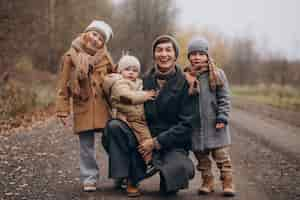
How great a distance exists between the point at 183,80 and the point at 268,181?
208 cm

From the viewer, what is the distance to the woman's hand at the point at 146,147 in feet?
16.4

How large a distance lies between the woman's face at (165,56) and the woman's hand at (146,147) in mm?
865

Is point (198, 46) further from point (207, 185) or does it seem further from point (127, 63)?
point (207, 185)

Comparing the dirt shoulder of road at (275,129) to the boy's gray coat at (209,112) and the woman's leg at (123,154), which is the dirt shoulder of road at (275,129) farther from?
the woman's leg at (123,154)

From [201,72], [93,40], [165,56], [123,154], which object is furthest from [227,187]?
[93,40]

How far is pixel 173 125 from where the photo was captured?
Result: 515 centimetres

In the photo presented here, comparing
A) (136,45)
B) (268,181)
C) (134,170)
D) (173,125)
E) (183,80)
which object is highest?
(136,45)

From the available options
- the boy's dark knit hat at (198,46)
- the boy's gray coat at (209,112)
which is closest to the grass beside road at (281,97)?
the boy's gray coat at (209,112)

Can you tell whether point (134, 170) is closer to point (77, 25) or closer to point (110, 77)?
point (110, 77)

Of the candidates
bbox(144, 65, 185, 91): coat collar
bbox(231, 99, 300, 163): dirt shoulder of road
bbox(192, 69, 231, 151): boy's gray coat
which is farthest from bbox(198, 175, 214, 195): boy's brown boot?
bbox(231, 99, 300, 163): dirt shoulder of road

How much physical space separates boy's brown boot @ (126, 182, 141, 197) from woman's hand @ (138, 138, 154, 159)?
1.23 feet

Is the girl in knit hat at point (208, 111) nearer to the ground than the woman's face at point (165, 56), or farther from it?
nearer to the ground

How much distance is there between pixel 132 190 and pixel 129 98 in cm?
107

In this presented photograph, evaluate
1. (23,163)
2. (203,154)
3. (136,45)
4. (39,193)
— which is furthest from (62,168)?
(136,45)
